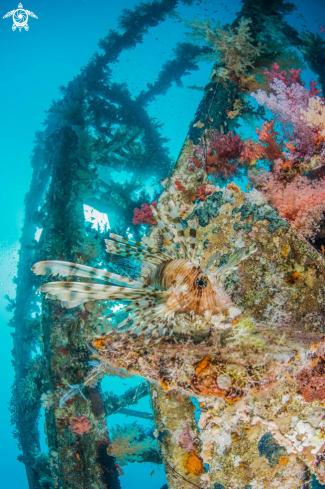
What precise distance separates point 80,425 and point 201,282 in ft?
12.1

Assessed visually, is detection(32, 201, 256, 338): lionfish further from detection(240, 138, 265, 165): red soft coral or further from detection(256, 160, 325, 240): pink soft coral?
detection(240, 138, 265, 165): red soft coral

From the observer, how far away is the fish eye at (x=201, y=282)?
6.59 ft

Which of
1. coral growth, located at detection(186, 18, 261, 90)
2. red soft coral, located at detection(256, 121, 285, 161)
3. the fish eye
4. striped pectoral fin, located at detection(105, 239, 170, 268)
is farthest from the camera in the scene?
coral growth, located at detection(186, 18, 261, 90)

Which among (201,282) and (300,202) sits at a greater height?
(300,202)

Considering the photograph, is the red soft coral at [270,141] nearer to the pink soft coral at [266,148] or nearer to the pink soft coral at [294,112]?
the pink soft coral at [266,148]

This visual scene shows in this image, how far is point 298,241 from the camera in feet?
8.81

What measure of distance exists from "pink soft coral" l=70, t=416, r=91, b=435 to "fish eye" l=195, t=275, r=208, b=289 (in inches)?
142

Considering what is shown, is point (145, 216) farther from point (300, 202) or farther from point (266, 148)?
point (300, 202)

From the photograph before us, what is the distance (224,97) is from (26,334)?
954 cm

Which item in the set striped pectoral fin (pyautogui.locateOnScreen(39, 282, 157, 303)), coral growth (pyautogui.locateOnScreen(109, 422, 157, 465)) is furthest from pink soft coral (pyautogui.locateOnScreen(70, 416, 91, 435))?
striped pectoral fin (pyautogui.locateOnScreen(39, 282, 157, 303))

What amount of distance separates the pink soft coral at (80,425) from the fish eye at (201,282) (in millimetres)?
3607

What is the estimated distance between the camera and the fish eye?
2008 millimetres

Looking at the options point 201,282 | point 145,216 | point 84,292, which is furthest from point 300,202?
point 145,216

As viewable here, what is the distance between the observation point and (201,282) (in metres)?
2.00
